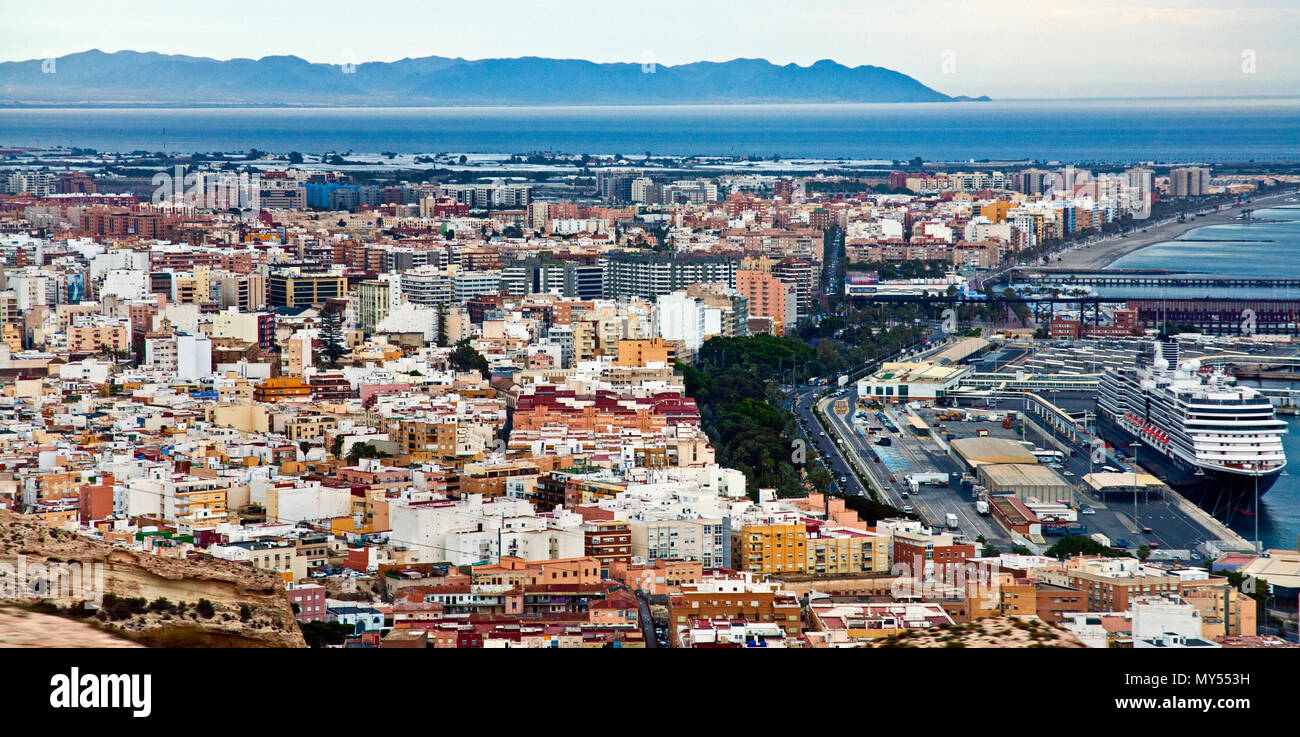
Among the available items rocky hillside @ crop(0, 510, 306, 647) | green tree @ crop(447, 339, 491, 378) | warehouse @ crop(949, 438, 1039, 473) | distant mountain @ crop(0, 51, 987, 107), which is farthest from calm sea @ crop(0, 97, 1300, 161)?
rocky hillside @ crop(0, 510, 306, 647)

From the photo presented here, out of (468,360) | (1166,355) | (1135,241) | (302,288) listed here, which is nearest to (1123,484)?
(468,360)

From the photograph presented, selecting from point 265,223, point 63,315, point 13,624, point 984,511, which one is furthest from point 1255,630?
point 265,223

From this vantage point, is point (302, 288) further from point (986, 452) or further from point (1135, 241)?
point (1135, 241)

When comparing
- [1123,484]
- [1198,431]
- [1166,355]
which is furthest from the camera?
[1166,355]

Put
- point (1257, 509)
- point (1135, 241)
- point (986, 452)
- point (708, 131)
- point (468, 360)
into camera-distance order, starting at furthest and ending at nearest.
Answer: point (708, 131) < point (1135, 241) < point (468, 360) < point (986, 452) < point (1257, 509)

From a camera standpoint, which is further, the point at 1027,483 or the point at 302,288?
the point at 302,288

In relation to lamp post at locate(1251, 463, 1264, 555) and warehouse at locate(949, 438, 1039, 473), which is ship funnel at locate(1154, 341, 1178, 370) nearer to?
warehouse at locate(949, 438, 1039, 473)

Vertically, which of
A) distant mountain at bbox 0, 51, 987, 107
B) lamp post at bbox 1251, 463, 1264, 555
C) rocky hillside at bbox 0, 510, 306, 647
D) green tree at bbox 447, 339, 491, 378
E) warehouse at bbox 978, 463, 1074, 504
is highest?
distant mountain at bbox 0, 51, 987, 107
